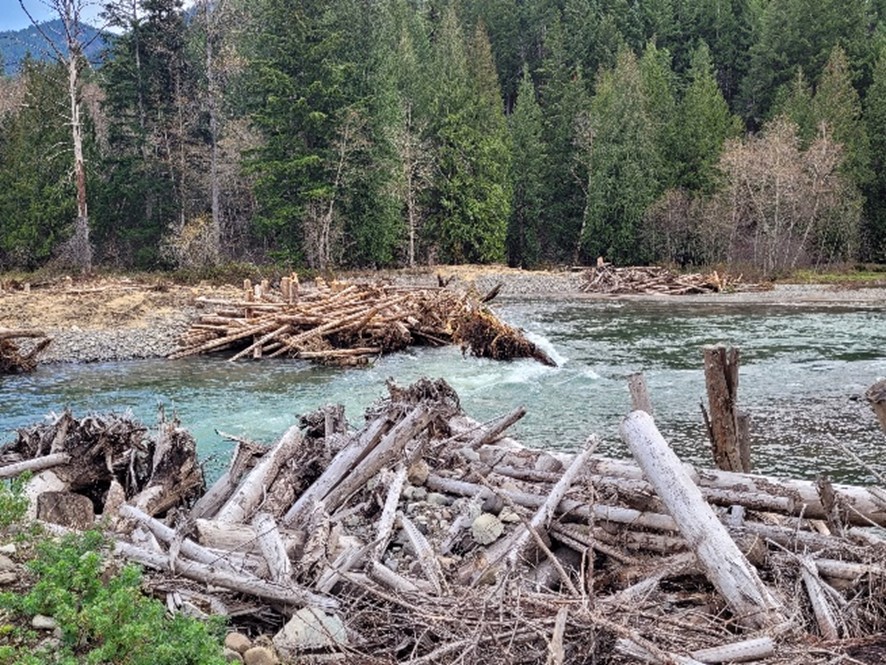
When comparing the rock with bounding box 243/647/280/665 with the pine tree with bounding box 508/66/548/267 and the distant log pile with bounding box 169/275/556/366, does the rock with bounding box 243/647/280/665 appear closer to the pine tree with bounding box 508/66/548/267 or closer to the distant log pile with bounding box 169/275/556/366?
the distant log pile with bounding box 169/275/556/366

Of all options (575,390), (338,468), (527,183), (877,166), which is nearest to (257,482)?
(338,468)

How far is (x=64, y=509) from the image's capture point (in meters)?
6.50

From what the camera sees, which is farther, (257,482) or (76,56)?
(76,56)

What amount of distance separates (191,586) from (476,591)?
5.71 feet

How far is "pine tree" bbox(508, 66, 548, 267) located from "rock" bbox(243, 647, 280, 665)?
5249cm

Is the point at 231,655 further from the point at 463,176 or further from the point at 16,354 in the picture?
the point at 463,176

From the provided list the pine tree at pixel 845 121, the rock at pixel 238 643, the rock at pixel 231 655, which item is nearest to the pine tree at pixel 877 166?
the pine tree at pixel 845 121

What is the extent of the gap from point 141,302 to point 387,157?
21.9m

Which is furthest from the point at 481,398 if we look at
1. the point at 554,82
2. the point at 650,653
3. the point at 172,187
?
the point at 554,82

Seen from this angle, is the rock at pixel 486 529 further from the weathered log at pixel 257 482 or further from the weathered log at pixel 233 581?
the weathered log at pixel 257 482

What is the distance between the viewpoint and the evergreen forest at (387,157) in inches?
1663

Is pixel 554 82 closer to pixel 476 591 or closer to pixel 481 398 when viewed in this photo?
pixel 481 398

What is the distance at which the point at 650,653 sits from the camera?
3918mm

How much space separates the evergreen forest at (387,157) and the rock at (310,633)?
3212 centimetres
